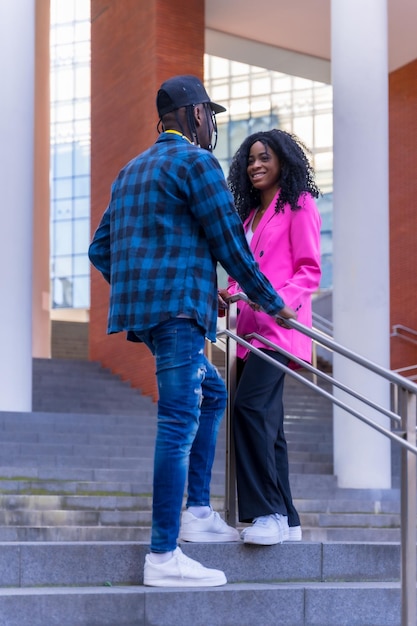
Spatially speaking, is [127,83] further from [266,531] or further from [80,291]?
[80,291]

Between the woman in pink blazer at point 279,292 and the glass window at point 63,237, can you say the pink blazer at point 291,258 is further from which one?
the glass window at point 63,237

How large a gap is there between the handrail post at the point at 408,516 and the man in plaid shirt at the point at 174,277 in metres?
0.59

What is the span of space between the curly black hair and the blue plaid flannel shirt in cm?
66

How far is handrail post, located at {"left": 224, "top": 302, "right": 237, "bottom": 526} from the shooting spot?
484cm

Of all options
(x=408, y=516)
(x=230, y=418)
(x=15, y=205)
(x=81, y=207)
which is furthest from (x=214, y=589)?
(x=81, y=207)

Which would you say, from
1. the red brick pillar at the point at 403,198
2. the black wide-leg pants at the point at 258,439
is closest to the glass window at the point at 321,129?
the red brick pillar at the point at 403,198

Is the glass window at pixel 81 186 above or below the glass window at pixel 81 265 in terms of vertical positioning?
above

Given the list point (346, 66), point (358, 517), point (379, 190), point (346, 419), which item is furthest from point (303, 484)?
point (346, 66)

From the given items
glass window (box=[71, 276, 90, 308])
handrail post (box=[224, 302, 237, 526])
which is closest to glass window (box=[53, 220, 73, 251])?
glass window (box=[71, 276, 90, 308])

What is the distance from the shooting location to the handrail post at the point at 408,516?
12.5 ft

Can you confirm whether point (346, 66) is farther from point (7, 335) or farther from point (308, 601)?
point (308, 601)

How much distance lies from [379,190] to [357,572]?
6.15 metres

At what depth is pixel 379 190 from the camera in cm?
1029

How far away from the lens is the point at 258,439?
443 centimetres
